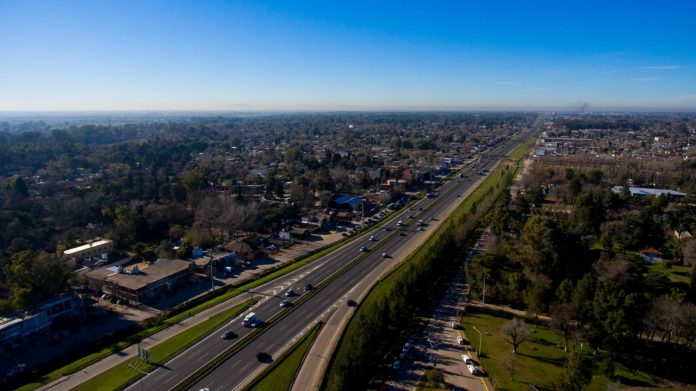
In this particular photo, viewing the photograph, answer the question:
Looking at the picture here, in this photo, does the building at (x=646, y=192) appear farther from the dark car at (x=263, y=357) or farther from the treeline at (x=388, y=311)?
the dark car at (x=263, y=357)

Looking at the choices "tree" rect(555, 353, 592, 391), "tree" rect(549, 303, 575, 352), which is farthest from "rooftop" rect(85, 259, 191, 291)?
"tree" rect(549, 303, 575, 352)

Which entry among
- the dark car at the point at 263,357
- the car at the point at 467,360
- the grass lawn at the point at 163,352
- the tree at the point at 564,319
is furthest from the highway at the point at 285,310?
the tree at the point at 564,319

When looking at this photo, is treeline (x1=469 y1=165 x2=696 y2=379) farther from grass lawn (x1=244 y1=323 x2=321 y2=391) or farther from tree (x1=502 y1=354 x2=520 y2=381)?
grass lawn (x1=244 y1=323 x2=321 y2=391)

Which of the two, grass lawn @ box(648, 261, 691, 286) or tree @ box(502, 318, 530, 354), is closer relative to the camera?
tree @ box(502, 318, 530, 354)

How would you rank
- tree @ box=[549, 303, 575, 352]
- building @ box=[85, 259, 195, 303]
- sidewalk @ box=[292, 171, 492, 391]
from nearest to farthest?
1. sidewalk @ box=[292, 171, 492, 391]
2. tree @ box=[549, 303, 575, 352]
3. building @ box=[85, 259, 195, 303]

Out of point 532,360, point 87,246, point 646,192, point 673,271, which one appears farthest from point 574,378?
point 646,192

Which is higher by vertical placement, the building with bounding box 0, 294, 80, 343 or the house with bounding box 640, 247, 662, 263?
the house with bounding box 640, 247, 662, 263

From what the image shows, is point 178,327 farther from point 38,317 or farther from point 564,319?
point 564,319
